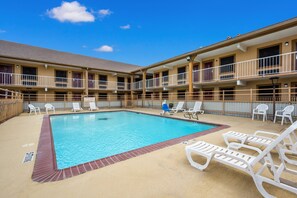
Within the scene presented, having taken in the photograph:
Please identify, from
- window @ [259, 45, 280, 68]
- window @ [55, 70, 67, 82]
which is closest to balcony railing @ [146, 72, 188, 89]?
window @ [259, 45, 280, 68]

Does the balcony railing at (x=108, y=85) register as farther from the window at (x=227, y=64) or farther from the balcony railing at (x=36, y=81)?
the window at (x=227, y=64)

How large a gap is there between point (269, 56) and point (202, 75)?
5.01 meters

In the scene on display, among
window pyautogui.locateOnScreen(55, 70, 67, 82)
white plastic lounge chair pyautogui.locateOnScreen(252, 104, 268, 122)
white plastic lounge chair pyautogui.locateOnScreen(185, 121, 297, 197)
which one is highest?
window pyautogui.locateOnScreen(55, 70, 67, 82)

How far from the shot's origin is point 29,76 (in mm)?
14555

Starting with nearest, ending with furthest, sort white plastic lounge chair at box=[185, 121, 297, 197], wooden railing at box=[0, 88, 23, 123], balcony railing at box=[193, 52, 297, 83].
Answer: white plastic lounge chair at box=[185, 121, 297, 197] < wooden railing at box=[0, 88, 23, 123] < balcony railing at box=[193, 52, 297, 83]

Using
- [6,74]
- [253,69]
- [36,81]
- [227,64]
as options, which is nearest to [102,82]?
[36,81]

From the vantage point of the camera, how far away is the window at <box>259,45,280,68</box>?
969cm

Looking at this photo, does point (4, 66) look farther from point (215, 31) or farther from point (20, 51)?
point (215, 31)

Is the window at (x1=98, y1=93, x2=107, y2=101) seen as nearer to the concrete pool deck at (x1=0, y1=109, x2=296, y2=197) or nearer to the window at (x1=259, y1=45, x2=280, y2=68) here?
the concrete pool deck at (x1=0, y1=109, x2=296, y2=197)

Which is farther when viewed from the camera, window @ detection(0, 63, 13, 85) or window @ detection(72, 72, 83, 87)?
window @ detection(72, 72, 83, 87)

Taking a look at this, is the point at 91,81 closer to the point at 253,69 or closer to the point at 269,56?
the point at 253,69

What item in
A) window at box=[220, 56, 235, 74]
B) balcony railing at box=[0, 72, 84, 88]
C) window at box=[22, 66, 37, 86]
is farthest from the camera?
window at box=[22, 66, 37, 86]

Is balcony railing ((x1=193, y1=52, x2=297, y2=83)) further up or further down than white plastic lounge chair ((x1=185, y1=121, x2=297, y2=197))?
further up

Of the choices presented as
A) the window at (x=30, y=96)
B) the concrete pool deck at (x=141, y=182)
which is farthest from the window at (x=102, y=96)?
the concrete pool deck at (x=141, y=182)
